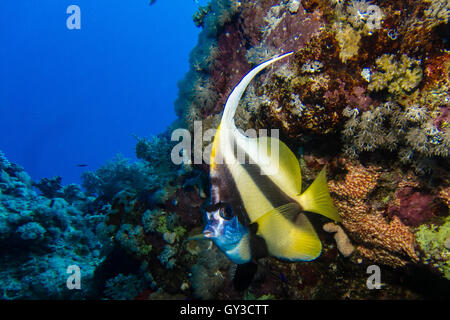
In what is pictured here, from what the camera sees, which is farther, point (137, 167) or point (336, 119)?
point (137, 167)

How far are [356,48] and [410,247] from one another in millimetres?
1676

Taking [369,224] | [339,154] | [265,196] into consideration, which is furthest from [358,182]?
[265,196]

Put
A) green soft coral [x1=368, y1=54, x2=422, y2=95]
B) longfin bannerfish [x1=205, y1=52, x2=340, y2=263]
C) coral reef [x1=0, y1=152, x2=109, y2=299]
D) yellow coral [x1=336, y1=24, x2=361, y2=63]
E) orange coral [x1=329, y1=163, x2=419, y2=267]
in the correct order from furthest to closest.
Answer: coral reef [x1=0, y1=152, x2=109, y2=299] < orange coral [x1=329, y1=163, x2=419, y2=267] < yellow coral [x1=336, y1=24, x2=361, y2=63] < green soft coral [x1=368, y1=54, x2=422, y2=95] < longfin bannerfish [x1=205, y1=52, x2=340, y2=263]

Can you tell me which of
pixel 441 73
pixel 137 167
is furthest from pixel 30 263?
pixel 441 73

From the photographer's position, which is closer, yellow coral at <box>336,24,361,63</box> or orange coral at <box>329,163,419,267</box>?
yellow coral at <box>336,24,361,63</box>

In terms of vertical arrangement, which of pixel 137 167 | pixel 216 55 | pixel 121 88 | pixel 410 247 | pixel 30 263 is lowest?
pixel 30 263

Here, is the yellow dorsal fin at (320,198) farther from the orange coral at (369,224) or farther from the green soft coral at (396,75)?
the green soft coral at (396,75)

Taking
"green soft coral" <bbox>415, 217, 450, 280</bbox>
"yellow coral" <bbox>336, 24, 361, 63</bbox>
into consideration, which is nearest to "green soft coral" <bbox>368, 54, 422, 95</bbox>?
"yellow coral" <bbox>336, 24, 361, 63</bbox>

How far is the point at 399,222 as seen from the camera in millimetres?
2033

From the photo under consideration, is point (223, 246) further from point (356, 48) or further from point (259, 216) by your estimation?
point (356, 48)

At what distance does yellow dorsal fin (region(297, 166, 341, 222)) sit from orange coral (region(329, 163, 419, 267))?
0.61m

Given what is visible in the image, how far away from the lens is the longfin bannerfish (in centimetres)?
161

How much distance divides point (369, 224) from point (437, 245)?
467 millimetres

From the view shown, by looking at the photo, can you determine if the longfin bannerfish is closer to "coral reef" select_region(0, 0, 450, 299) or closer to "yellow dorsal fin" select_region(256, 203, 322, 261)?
"yellow dorsal fin" select_region(256, 203, 322, 261)
